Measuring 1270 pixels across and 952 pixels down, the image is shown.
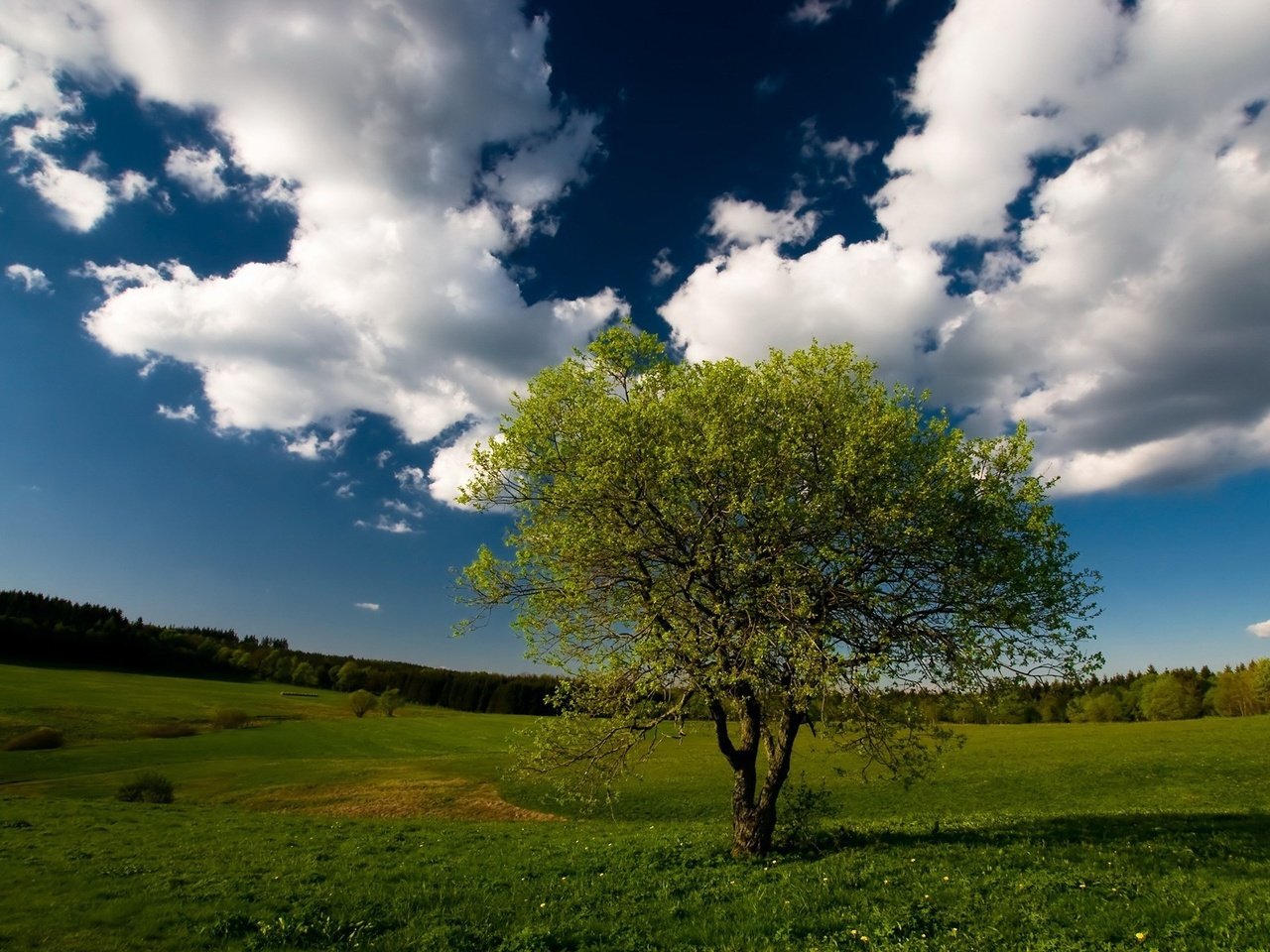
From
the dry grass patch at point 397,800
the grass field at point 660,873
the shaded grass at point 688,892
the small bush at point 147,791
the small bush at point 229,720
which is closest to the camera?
the shaded grass at point 688,892

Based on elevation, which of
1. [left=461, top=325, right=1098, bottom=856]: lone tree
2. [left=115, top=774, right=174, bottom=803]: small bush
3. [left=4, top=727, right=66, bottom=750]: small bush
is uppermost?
[left=461, top=325, right=1098, bottom=856]: lone tree

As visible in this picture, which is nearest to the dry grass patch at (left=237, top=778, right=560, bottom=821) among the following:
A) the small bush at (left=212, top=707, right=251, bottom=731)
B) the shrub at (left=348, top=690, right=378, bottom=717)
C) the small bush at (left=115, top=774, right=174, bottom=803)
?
the small bush at (left=115, top=774, right=174, bottom=803)

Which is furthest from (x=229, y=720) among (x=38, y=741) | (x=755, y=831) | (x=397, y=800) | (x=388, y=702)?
(x=755, y=831)

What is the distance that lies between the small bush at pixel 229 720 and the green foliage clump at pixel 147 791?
5809 centimetres

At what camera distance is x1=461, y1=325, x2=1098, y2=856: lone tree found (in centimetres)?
1619

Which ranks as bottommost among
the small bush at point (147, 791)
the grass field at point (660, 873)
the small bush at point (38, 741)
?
the small bush at point (38, 741)

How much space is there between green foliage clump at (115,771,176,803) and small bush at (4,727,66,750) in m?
37.5

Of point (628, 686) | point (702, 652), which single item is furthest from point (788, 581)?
point (628, 686)

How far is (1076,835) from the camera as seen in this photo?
66.4 ft

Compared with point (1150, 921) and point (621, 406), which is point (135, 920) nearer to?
point (621, 406)

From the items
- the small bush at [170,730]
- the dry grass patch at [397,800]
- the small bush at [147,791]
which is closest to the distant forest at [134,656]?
the small bush at [170,730]

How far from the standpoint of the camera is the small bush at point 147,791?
45.5 m

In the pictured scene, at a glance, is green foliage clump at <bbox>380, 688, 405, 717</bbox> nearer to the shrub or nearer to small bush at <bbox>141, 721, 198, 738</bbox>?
the shrub

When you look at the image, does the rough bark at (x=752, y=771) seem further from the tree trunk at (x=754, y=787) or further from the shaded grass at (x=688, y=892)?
the shaded grass at (x=688, y=892)
